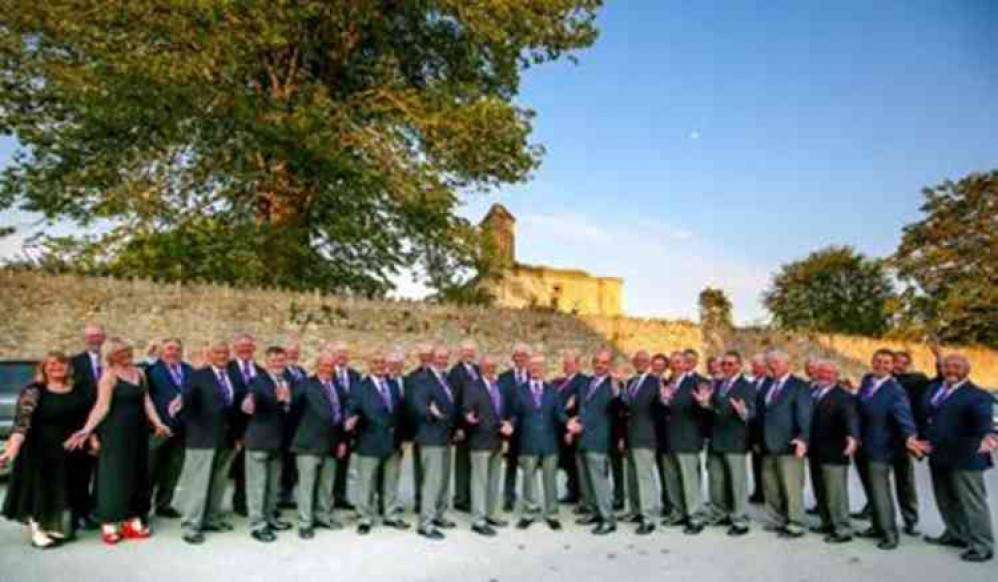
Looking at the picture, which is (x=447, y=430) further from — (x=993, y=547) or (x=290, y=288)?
(x=290, y=288)

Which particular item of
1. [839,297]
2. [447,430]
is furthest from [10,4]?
[839,297]

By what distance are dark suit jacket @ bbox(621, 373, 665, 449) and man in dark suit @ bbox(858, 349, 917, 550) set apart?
6.49 feet

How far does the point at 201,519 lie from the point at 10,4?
13483 mm

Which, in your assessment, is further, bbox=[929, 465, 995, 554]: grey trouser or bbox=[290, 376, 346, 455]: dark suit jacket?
bbox=[290, 376, 346, 455]: dark suit jacket

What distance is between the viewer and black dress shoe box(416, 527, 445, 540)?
6.79 metres

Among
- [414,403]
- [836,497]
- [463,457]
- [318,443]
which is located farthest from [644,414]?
[318,443]

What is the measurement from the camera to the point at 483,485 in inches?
289

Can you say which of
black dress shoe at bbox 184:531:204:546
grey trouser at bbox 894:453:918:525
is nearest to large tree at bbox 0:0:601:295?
black dress shoe at bbox 184:531:204:546

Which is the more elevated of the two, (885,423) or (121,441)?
(885,423)

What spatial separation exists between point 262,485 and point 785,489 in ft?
16.6

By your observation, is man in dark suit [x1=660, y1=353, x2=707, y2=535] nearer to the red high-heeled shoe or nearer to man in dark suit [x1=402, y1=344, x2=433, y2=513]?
man in dark suit [x1=402, y1=344, x2=433, y2=513]

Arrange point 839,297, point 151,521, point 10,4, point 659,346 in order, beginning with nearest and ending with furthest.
Answer: point 151,521, point 10,4, point 659,346, point 839,297

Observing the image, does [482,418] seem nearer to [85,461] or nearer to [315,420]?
[315,420]

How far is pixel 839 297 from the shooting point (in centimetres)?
5556
